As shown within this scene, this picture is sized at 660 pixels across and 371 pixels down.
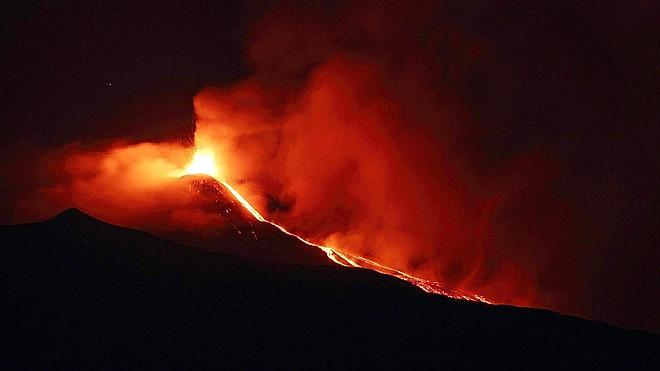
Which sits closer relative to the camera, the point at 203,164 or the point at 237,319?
the point at 237,319

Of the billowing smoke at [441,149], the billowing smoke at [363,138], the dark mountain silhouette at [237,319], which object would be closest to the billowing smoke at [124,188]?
the billowing smoke at [441,149]

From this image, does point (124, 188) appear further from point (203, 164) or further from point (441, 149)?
point (441, 149)

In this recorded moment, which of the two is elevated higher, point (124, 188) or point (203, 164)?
point (203, 164)

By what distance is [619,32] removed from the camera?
9.55 metres

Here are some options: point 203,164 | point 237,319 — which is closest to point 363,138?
point 203,164

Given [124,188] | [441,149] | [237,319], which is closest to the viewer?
[237,319]

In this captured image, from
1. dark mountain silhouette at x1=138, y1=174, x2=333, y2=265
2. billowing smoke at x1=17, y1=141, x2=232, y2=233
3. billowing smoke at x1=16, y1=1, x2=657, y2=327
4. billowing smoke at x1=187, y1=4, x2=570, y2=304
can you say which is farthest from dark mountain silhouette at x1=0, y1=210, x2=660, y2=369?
billowing smoke at x1=187, y1=4, x2=570, y2=304

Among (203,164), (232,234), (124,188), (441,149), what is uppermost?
(441,149)

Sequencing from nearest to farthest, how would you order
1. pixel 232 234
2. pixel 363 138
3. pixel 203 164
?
pixel 232 234, pixel 203 164, pixel 363 138

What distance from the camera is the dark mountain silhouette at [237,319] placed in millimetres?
5031

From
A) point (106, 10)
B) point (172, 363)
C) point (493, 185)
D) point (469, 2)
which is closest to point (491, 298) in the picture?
point (493, 185)

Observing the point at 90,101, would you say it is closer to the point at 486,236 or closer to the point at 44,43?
the point at 44,43

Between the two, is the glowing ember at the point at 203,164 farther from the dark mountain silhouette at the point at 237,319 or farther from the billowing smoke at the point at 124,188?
the dark mountain silhouette at the point at 237,319

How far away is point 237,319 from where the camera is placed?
5.46 m
